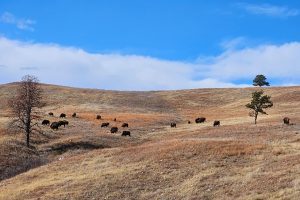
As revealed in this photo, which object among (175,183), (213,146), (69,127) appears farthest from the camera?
(69,127)

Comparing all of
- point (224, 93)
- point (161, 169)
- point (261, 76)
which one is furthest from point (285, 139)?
point (261, 76)

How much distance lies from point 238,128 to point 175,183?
26698 millimetres

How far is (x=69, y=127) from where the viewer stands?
72.2 m

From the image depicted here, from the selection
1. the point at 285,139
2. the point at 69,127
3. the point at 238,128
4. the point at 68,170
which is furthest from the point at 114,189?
the point at 69,127

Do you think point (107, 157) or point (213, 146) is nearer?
point (213, 146)

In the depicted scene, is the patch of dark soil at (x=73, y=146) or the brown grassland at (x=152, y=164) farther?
the patch of dark soil at (x=73, y=146)

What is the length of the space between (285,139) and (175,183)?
15.3 meters

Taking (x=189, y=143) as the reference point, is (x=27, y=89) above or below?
above

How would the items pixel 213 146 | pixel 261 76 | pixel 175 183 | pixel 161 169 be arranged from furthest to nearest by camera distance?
pixel 261 76
pixel 213 146
pixel 161 169
pixel 175 183

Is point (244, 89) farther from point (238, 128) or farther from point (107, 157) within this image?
point (107, 157)

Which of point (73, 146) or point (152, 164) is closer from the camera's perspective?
point (152, 164)

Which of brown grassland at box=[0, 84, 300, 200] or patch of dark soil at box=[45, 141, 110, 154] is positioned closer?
brown grassland at box=[0, 84, 300, 200]

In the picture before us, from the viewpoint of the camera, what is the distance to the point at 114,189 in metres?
36.8

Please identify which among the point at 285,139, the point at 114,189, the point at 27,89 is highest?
the point at 27,89
